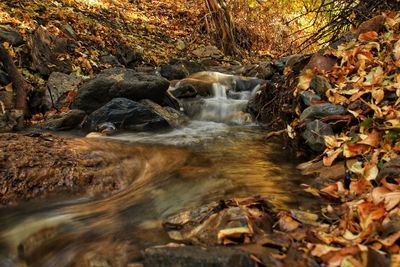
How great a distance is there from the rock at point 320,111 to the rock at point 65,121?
357cm

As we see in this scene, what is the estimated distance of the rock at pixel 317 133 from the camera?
11.6ft

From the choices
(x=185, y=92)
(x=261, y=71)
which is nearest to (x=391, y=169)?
(x=185, y=92)

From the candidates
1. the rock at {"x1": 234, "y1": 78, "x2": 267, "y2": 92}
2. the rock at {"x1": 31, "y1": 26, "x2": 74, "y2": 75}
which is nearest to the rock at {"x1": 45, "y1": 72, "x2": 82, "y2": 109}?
the rock at {"x1": 31, "y1": 26, "x2": 74, "y2": 75}

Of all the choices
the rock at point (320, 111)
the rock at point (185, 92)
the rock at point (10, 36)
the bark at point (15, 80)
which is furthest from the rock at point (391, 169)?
the rock at point (10, 36)

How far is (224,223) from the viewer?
84.3 inches

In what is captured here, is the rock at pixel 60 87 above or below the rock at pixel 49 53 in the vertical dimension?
below

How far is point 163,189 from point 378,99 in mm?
2037

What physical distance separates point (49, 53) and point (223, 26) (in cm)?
693

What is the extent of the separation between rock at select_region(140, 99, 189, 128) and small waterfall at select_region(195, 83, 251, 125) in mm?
436

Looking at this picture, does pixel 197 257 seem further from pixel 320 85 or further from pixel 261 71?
pixel 261 71

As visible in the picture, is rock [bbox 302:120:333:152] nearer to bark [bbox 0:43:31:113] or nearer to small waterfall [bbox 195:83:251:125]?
small waterfall [bbox 195:83:251:125]

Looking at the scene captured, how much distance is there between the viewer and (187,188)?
3176 mm

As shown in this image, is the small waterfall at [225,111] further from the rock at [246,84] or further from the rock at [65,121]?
the rock at [65,121]

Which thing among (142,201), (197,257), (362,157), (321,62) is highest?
(321,62)
